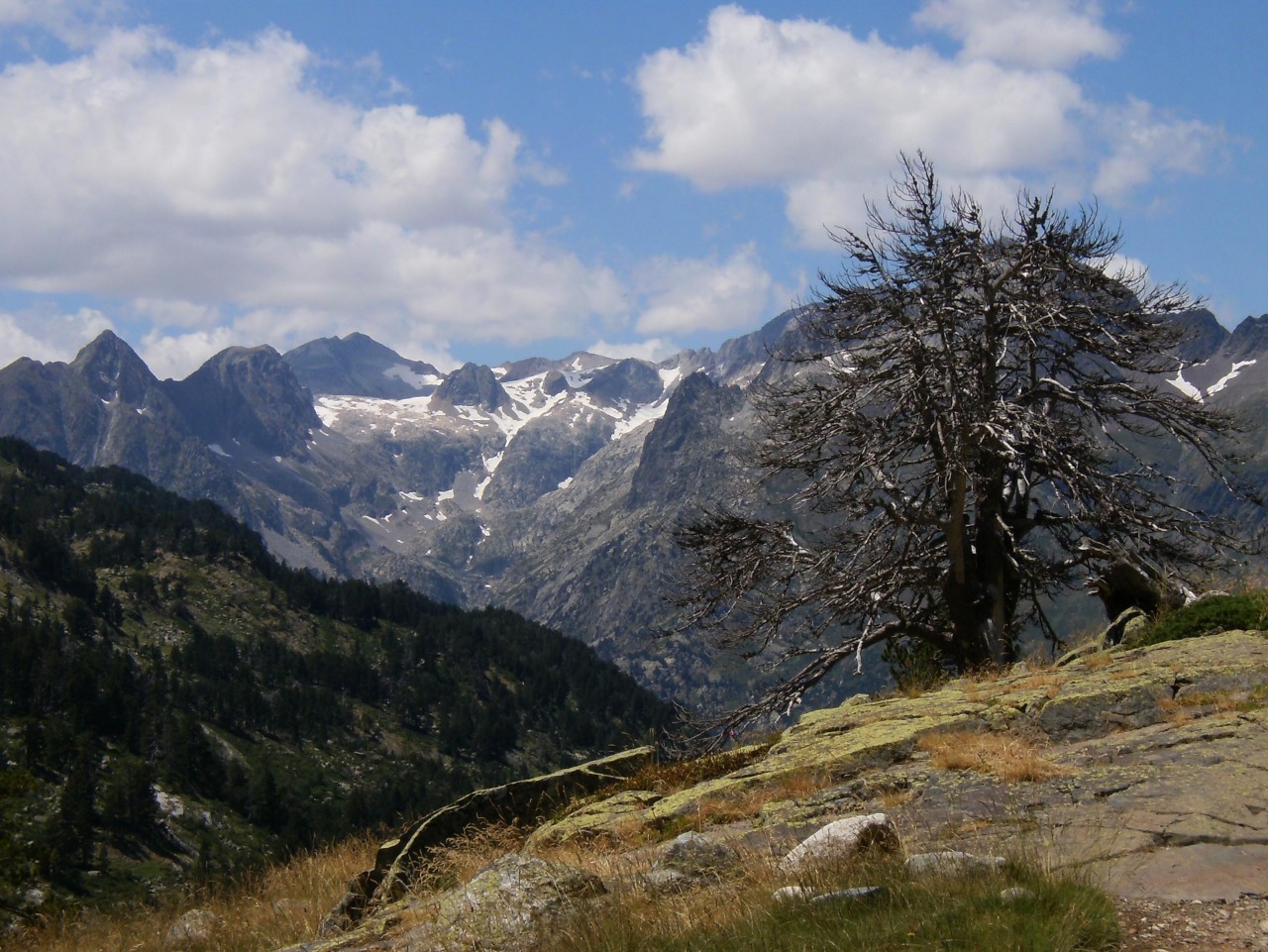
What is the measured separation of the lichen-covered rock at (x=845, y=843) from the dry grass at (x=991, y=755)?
272cm

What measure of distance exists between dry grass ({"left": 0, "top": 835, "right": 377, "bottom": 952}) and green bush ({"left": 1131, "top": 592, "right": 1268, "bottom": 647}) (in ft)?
44.5

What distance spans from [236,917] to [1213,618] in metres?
15.5

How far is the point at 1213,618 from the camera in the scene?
1683 cm

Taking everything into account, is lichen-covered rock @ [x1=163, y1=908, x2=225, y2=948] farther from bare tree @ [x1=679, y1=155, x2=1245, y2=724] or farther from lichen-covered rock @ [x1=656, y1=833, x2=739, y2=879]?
bare tree @ [x1=679, y1=155, x2=1245, y2=724]

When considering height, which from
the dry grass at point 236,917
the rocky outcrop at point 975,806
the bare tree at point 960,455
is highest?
the bare tree at point 960,455

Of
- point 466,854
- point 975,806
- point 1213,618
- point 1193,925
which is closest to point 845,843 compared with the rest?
point 975,806

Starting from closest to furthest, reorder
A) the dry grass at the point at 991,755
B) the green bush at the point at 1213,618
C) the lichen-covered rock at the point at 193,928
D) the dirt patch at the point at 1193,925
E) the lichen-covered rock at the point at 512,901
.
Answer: the dirt patch at the point at 1193,925 < the lichen-covered rock at the point at 512,901 < the dry grass at the point at 991,755 < the lichen-covered rock at the point at 193,928 < the green bush at the point at 1213,618

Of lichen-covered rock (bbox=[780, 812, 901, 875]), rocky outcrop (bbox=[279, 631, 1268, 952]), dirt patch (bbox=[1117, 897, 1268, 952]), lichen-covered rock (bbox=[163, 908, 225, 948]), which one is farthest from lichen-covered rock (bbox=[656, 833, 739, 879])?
lichen-covered rock (bbox=[163, 908, 225, 948])

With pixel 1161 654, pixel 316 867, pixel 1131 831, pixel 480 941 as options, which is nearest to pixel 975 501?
pixel 1161 654

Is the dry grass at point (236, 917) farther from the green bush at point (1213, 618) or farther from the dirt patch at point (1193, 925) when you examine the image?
the green bush at point (1213, 618)

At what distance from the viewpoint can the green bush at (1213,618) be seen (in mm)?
16422

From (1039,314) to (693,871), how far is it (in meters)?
15.0

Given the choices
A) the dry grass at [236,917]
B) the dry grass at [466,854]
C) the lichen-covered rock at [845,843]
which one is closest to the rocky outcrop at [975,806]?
the lichen-covered rock at [845,843]

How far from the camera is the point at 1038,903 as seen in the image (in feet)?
22.4
